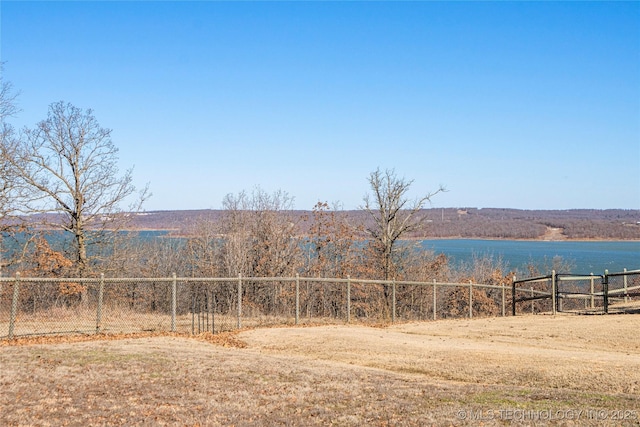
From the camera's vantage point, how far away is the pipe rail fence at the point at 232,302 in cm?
1906

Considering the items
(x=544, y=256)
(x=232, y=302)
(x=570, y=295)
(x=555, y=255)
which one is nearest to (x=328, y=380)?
(x=570, y=295)

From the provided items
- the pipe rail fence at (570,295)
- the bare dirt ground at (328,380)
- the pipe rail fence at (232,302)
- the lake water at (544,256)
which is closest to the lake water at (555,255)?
the lake water at (544,256)

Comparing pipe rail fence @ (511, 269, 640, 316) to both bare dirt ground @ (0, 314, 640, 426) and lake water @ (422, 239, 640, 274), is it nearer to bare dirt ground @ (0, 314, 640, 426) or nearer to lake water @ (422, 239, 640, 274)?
bare dirt ground @ (0, 314, 640, 426)

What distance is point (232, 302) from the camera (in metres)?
29.5

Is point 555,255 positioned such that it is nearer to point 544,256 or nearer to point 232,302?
point 544,256

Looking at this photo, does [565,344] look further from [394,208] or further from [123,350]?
[394,208]

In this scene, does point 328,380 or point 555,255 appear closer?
point 328,380

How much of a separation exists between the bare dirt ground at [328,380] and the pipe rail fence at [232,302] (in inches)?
93.2

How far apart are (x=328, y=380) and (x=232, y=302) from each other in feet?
62.3

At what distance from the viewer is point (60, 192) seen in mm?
27359

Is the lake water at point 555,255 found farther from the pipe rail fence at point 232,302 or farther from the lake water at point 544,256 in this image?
the pipe rail fence at point 232,302

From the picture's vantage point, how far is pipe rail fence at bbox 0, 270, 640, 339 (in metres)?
19.1

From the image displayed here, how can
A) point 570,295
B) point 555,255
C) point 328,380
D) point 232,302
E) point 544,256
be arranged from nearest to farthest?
point 328,380 < point 570,295 < point 232,302 < point 544,256 < point 555,255

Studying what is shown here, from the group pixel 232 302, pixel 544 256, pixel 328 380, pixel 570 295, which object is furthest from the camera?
pixel 544 256
